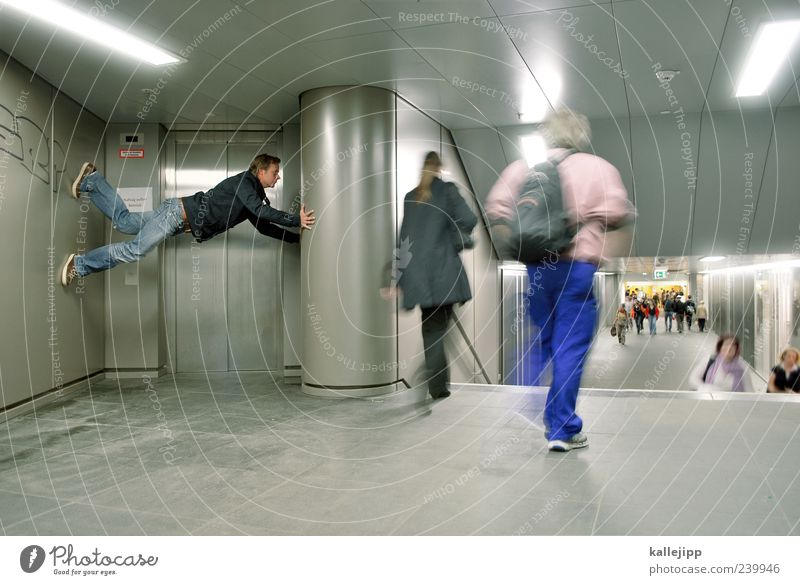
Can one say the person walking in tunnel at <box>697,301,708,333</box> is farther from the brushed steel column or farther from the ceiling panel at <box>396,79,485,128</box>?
the brushed steel column

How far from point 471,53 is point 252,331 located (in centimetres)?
434

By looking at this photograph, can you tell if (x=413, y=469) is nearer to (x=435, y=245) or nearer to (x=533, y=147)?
(x=435, y=245)

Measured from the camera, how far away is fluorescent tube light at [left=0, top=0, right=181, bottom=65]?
4262mm

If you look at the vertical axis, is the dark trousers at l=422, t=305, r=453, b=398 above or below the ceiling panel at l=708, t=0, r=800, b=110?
below

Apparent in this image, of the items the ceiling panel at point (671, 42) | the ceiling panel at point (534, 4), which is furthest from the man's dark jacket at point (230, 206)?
the ceiling panel at point (671, 42)

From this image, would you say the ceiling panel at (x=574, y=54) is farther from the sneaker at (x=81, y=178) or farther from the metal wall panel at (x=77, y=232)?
the metal wall panel at (x=77, y=232)

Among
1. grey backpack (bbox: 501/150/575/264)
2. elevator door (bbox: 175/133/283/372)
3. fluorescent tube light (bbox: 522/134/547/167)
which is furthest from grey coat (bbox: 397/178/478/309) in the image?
fluorescent tube light (bbox: 522/134/547/167)

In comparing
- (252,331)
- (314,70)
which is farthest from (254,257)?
(314,70)

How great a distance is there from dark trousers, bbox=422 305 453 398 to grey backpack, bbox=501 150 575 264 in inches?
38.1

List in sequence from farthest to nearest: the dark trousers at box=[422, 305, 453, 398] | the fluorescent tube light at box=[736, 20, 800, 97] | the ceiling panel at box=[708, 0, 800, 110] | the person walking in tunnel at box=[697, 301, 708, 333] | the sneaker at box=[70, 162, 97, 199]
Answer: the person walking in tunnel at box=[697, 301, 708, 333]
the sneaker at box=[70, 162, 97, 199]
the fluorescent tube light at box=[736, 20, 800, 97]
the ceiling panel at box=[708, 0, 800, 110]
the dark trousers at box=[422, 305, 453, 398]

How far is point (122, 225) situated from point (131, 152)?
6.13 ft

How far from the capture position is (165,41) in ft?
16.4

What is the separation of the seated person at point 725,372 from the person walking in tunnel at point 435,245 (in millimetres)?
3845

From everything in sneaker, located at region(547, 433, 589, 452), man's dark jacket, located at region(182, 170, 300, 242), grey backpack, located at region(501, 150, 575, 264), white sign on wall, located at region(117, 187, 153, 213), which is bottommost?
sneaker, located at region(547, 433, 589, 452)
